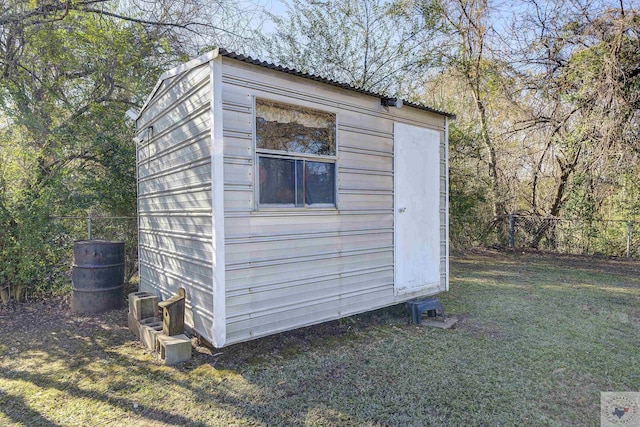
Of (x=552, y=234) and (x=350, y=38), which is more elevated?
(x=350, y=38)

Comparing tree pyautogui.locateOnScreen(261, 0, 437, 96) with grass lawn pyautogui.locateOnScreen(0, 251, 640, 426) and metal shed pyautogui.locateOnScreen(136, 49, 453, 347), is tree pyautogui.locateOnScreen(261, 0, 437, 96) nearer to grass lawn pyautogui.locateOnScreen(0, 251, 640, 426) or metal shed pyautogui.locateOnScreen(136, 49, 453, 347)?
metal shed pyautogui.locateOnScreen(136, 49, 453, 347)

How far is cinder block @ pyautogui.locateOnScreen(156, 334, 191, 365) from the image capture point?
10.6 feet

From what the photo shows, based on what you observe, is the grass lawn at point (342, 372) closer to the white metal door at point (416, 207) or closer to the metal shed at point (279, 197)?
the metal shed at point (279, 197)

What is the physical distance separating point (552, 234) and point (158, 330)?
9.84 meters

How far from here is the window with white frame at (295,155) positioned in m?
3.41

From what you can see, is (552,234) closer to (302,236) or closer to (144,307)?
(302,236)

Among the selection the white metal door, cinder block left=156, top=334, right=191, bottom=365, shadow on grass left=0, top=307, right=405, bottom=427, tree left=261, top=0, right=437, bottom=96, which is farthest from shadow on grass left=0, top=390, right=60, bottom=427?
tree left=261, top=0, right=437, bottom=96

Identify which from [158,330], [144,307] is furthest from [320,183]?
[144,307]

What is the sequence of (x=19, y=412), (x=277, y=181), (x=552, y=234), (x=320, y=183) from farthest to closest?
(x=552, y=234) < (x=320, y=183) < (x=277, y=181) < (x=19, y=412)

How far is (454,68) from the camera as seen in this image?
9812 millimetres

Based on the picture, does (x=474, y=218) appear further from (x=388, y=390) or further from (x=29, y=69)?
(x=29, y=69)

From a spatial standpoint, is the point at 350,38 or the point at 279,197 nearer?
the point at 279,197

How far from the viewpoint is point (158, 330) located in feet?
→ 12.0

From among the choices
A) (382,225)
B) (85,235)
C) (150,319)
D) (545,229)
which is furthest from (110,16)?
(545,229)
